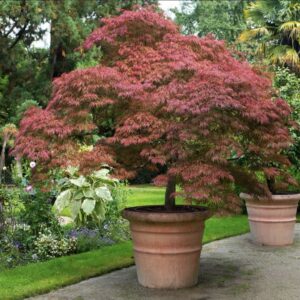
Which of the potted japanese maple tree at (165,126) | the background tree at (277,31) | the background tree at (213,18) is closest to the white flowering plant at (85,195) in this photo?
the potted japanese maple tree at (165,126)

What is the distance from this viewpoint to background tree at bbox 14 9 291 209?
14.4 ft

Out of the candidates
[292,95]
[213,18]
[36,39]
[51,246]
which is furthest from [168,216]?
[213,18]

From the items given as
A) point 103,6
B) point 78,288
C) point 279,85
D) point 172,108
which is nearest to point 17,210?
point 78,288

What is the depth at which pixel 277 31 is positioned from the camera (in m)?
13.5

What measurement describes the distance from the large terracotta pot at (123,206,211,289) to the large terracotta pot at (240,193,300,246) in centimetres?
247

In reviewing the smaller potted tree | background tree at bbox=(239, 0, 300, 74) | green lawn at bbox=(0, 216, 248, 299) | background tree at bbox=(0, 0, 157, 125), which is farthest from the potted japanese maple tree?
background tree at bbox=(0, 0, 157, 125)

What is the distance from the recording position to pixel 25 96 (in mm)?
18422

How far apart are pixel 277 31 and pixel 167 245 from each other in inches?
395

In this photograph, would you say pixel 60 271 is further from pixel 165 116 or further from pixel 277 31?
pixel 277 31

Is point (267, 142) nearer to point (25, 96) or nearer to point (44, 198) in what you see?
point (44, 198)

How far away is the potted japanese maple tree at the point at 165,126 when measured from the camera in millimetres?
4398

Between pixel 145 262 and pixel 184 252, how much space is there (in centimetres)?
39

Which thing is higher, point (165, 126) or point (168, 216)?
point (165, 126)

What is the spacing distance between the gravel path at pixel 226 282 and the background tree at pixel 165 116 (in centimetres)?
87
